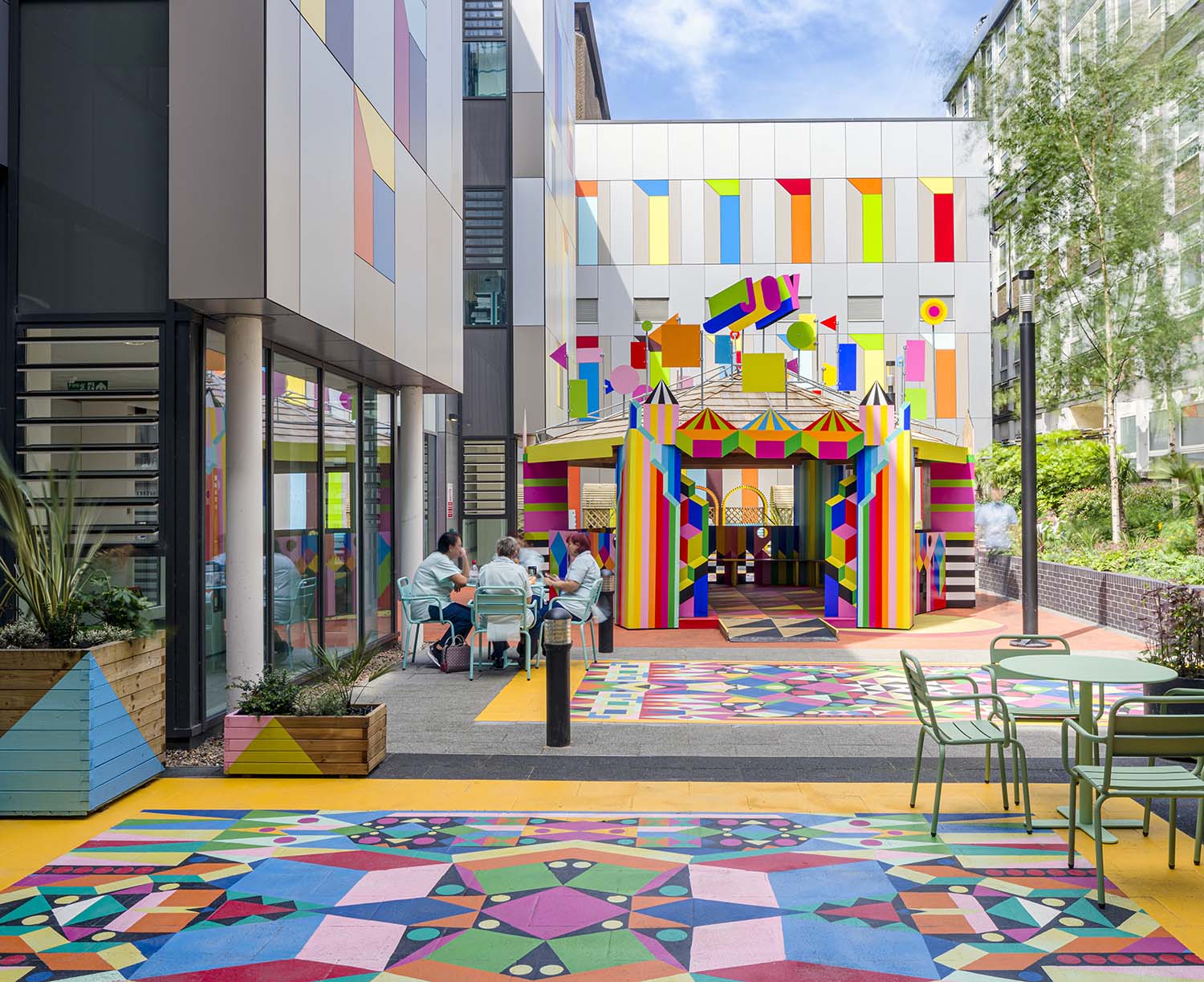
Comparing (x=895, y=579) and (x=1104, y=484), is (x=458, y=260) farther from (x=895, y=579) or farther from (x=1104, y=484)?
(x=1104, y=484)

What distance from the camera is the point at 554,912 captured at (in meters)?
4.91

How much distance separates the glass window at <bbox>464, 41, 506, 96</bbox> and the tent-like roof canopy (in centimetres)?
808

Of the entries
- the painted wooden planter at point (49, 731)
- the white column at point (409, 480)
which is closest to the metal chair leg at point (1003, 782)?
the painted wooden planter at point (49, 731)

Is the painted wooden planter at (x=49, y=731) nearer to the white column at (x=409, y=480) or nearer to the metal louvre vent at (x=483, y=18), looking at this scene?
the white column at (x=409, y=480)

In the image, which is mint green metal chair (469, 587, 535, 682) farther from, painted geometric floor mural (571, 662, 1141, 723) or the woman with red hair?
painted geometric floor mural (571, 662, 1141, 723)

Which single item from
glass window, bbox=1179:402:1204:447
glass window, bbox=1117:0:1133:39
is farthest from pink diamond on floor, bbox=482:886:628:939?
glass window, bbox=1179:402:1204:447

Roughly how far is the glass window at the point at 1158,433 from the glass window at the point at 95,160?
25.6 meters

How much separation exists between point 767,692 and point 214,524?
536 cm

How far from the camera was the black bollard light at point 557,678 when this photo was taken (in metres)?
8.05

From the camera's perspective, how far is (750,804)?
6.65 meters

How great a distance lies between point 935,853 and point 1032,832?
75 cm

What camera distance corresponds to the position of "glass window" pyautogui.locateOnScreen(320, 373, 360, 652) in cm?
1115

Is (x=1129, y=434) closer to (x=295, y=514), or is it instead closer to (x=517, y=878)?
(x=295, y=514)

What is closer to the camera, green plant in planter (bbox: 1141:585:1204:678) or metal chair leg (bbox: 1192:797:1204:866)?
metal chair leg (bbox: 1192:797:1204:866)
